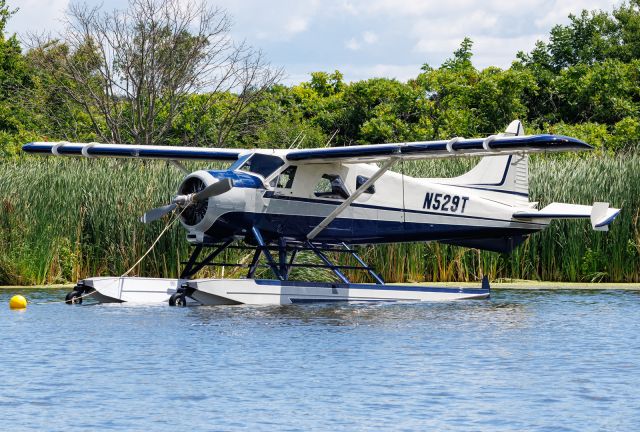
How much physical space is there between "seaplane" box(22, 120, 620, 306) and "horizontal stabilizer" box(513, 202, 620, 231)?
2cm

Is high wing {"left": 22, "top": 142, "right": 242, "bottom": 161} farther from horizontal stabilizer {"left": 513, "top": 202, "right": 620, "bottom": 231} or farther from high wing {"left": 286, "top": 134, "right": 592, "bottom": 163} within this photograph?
horizontal stabilizer {"left": 513, "top": 202, "right": 620, "bottom": 231}

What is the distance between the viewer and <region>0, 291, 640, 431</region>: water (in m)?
8.91

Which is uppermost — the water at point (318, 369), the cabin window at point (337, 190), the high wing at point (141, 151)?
the high wing at point (141, 151)

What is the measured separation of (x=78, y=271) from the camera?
1995 cm

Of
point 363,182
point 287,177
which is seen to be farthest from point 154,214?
point 363,182

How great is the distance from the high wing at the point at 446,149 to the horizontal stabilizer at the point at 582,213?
2187 millimetres

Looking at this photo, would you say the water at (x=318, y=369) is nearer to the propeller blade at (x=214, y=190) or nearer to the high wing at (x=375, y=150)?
the propeller blade at (x=214, y=190)

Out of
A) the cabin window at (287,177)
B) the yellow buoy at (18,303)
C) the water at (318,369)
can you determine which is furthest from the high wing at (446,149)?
the yellow buoy at (18,303)

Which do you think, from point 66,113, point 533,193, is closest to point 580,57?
point 66,113

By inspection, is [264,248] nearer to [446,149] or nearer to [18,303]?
[446,149]

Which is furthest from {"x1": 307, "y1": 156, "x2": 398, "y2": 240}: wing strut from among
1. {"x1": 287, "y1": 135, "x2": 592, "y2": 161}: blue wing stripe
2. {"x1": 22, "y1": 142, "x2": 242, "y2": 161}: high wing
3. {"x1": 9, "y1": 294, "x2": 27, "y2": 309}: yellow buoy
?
{"x1": 9, "y1": 294, "x2": 27, "y2": 309}: yellow buoy

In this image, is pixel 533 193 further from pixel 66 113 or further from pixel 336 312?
pixel 66 113

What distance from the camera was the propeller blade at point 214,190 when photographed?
16328 millimetres

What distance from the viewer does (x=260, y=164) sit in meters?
17.4
